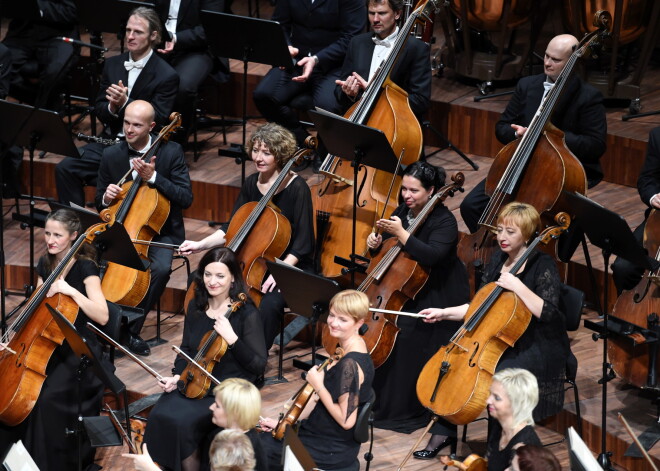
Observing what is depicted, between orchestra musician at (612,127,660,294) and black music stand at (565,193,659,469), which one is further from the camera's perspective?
orchestra musician at (612,127,660,294)

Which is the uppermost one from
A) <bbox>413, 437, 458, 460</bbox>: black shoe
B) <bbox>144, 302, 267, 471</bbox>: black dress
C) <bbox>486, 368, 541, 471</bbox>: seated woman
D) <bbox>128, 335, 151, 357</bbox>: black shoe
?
<bbox>486, 368, 541, 471</bbox>: seated woman

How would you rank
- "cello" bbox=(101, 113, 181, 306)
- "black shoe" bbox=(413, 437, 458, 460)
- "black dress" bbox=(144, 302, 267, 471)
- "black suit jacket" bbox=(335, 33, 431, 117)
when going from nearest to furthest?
"black dress" bbox=(144, 302, 267, 471), "black shoe" bbox=(413, 437, 458, 460), "cello" bbox=(101, 113, 181, 306), "black suit jacket" bbox=(335, 33, 431, 117)

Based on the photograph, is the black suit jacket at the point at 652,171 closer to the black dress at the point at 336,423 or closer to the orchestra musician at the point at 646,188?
the orchestra musician at the point at 646,188

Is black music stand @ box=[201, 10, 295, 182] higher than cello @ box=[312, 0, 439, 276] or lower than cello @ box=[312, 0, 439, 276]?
higher

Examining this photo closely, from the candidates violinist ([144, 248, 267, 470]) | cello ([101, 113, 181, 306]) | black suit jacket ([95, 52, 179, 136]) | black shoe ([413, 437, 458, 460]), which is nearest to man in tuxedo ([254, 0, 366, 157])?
black suit jacket ([95, 52, 179, 136])

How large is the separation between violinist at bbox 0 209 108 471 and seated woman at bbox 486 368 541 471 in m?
1.90

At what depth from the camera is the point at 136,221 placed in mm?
5621

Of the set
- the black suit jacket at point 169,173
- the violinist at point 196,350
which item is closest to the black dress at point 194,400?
the violinist at point 196,350

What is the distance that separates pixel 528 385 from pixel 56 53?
455 centimetres

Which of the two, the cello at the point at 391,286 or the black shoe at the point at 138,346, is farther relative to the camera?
the black shoe at the point at 138,346

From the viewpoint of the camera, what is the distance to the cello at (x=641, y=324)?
462 centimetres

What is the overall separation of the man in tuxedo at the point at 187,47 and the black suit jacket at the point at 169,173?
998 millimetres

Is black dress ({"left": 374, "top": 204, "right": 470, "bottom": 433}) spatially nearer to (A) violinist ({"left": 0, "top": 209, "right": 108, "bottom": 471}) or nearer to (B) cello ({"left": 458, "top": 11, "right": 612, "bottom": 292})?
(B) cello ({"left": 458, "top": 11, "right": 612, "bottom": 292})

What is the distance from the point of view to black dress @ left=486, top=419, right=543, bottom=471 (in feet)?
12.9
